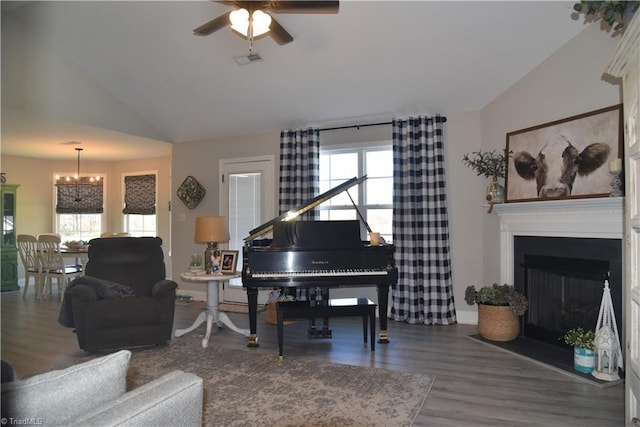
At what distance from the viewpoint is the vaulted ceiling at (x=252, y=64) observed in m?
3.76

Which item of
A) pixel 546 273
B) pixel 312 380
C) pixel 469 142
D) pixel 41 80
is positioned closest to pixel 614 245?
pixel 546 273

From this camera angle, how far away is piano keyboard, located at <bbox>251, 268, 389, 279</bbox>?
376 centimetres

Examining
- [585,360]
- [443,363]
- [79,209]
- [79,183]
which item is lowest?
[443,363]

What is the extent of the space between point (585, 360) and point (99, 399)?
3384 millimetres

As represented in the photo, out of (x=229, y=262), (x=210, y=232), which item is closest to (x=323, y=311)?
(x=229, y=262)

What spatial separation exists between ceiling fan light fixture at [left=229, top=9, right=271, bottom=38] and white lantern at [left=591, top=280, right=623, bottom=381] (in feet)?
10.6

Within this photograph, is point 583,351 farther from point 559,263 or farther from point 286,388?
point 286,388

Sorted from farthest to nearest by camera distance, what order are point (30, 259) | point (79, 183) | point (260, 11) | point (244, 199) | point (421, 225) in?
1. point (79, 183)
2. point (30, 259)
3. point (244, 199)
4. point (421, 225)
5. point (260, 11)

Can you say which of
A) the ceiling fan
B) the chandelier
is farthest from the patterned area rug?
the chandelier

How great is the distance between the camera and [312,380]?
311cm

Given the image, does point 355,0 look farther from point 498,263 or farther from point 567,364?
point 567,364

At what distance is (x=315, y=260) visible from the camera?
390cm

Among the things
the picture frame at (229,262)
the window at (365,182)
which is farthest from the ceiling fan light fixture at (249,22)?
the window at (365,182)

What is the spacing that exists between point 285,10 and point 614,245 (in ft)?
10.1
